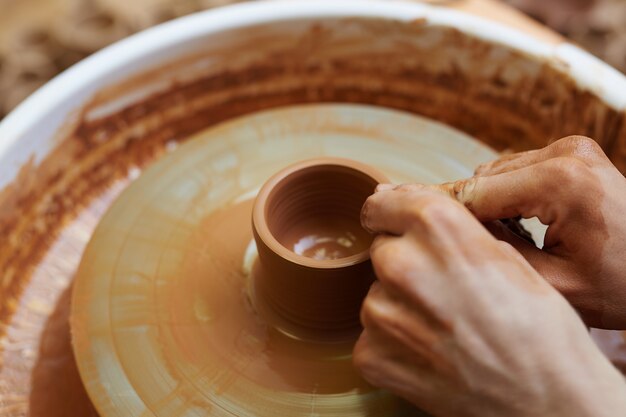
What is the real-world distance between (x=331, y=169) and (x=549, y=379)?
0.64 metres

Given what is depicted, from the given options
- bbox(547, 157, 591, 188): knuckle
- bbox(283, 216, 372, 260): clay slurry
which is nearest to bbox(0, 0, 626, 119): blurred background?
bbox(283, 216, 372, 260): clay slurry

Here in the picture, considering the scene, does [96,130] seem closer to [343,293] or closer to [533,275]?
[343,293]

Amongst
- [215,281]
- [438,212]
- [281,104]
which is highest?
[438,212]

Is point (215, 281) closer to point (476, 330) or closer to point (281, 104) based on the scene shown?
point (476, 330)

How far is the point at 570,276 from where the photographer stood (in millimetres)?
1124

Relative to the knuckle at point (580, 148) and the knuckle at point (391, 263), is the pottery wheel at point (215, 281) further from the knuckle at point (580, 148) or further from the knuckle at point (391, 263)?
the knuckle at point (580, 148)

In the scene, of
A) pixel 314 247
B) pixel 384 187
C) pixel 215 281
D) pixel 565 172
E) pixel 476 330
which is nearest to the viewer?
pixel 476 330

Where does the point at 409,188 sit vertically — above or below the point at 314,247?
above

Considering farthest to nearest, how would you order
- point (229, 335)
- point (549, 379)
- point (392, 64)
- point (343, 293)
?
point (392, 64) → point (229, 335) → point (343, 293) → point (549, 379)

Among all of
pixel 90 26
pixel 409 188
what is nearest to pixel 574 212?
pixel 409 188

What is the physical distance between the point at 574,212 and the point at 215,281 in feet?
2.62

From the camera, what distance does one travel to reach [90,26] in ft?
9.06

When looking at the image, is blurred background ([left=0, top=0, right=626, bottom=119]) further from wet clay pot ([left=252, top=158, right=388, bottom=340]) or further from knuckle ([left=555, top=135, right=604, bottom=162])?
knuckle ([left=555, top=135, right=604, bottom=162])

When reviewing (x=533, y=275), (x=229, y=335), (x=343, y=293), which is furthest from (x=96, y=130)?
(x=533, y=275)
